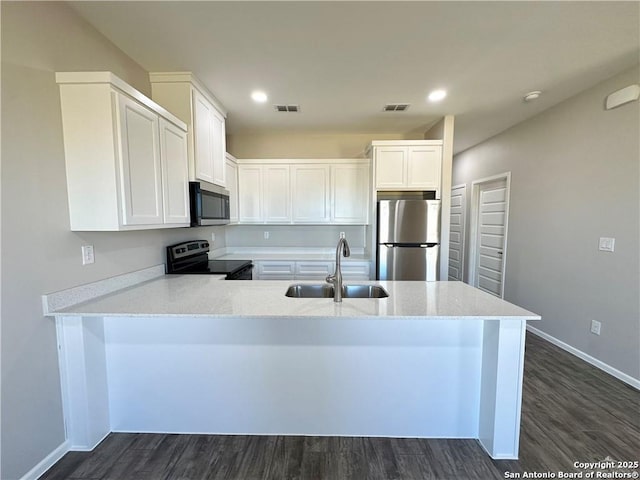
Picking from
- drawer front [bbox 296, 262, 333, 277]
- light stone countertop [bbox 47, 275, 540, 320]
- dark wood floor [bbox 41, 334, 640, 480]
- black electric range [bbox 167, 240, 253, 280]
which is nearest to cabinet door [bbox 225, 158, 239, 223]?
black electric range [bbox 167, 240, 253, 280]

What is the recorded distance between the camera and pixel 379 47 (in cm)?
202

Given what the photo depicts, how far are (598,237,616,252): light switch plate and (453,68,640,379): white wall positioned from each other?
47 mm

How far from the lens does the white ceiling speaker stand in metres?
2.24

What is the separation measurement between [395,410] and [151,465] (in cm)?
147

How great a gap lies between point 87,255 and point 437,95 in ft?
10.9

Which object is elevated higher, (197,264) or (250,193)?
(250,193)

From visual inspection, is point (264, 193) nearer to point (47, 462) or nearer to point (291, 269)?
point (291, 269)

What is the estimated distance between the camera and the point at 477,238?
15.4 ft

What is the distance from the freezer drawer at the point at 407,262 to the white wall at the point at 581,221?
1.20 m

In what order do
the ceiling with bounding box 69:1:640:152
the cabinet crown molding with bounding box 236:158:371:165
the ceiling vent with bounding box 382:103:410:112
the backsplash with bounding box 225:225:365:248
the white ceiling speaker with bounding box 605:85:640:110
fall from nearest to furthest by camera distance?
1. the ceiling with bounding box 69:1:640:152
2. the white ceiling speaker with bounding box 605:85:640:110
3. the ceiling vent with bounding box 382:103:410:112
4. the cabinet crown molding with bounding box 236:158:371:165
5. the backsplash with bounding box 225:225:365:248

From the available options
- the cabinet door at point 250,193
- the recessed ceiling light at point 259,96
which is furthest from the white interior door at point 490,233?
the cabinet door at point 250,193

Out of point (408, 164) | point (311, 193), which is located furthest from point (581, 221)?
point (311, 193)

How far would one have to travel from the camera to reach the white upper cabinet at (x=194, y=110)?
2.42 metres

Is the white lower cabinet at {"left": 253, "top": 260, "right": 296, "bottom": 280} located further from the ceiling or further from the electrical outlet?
the electrical outlet
